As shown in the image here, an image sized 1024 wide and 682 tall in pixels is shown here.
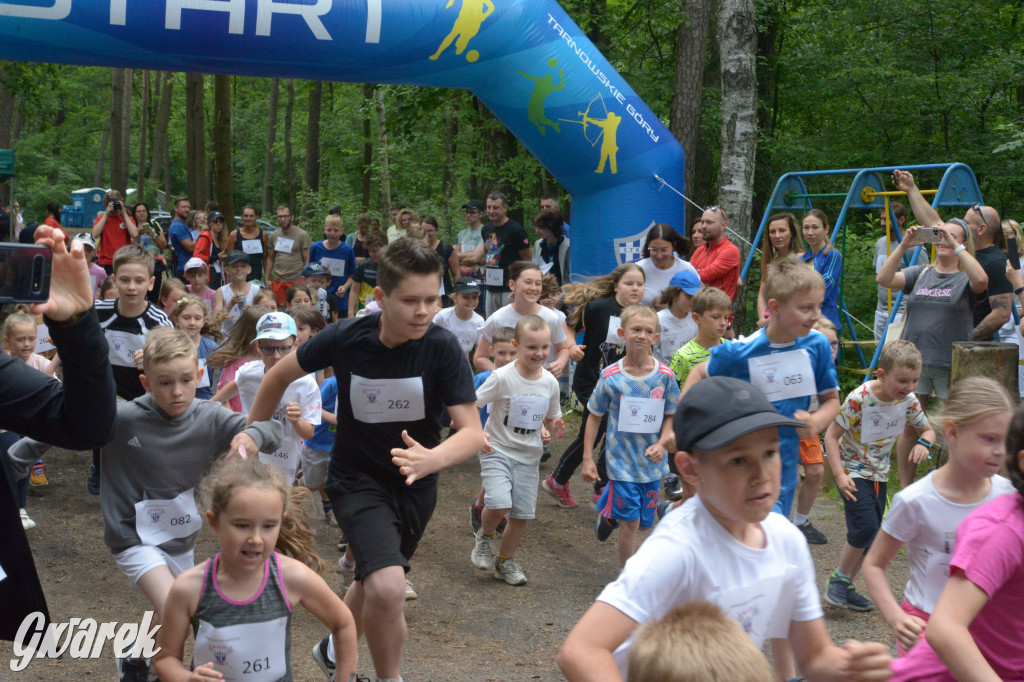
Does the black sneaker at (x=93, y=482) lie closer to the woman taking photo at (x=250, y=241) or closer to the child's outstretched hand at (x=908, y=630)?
the child's outstretched hand at (x=908, y=630)

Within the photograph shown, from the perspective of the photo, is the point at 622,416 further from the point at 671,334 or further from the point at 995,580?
the point at 995,580

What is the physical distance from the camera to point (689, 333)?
7492mm

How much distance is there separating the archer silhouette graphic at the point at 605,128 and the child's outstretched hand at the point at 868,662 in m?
8.41

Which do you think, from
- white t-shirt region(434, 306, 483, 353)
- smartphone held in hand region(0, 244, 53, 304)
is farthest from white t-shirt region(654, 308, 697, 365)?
smartphone held in hand region(0, 244, 53, 304)

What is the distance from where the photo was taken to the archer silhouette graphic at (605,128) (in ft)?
32.8

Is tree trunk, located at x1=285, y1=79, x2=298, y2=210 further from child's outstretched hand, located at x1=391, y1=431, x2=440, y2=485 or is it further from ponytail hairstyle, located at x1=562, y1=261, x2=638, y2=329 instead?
child's outstretched hand, located at x1=391, y1=431, x2=440, y2=485

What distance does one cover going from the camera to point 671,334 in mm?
7453

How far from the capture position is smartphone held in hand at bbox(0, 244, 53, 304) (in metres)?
1.83

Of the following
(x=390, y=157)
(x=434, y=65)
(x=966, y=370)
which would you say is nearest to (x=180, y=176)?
(x=390, y=157)

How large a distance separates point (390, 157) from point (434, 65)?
48.7 feet

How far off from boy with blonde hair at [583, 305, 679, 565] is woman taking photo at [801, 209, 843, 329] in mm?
3198

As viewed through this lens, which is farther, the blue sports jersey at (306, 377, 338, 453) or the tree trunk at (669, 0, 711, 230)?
the tree trunk at (669, 0, 711, 230)

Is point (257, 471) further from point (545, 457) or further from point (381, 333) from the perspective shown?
point (545, 457)

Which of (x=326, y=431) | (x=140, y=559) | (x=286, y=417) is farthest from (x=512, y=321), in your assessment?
(x=140, y=559)
